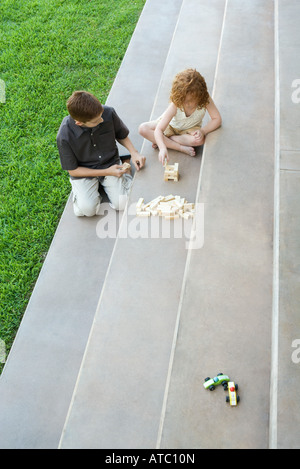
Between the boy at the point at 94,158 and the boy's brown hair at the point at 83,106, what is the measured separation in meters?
0.02

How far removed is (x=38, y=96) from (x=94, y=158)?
1578 mm

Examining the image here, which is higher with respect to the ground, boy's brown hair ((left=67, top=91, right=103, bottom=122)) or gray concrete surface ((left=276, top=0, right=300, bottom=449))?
boy's brown hair ((left=67, top=91, right=103, bottom=122))

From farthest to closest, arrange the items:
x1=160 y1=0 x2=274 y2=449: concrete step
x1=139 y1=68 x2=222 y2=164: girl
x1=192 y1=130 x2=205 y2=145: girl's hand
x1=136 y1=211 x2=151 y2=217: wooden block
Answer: x1=192 y1=130 x2=205 y2=145: girl's hand, x1=136 y1=211 x2=151 y2=217: wooden block, x1=139 y1=68 x2=222 y2=164: girl, x1=160 y1=0 x2=274 y2=449: concrete step

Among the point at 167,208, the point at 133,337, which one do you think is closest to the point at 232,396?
the point at 133,337

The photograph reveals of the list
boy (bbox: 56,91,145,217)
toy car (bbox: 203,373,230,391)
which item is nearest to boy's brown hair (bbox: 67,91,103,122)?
boy (bbox: 56,91,145,217)

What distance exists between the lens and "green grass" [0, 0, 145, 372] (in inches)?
133

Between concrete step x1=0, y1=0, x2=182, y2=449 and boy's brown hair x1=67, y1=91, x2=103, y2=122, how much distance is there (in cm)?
87

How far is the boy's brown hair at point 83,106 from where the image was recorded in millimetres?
2934

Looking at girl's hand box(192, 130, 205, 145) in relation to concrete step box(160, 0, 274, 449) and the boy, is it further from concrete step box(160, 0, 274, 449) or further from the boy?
the boy

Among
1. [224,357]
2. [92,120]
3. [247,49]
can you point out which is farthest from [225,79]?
[224,357]

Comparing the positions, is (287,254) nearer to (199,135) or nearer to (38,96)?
(199,135)

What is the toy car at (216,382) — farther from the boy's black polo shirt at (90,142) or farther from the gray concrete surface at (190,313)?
the boy's black polo shirt at (90,142)

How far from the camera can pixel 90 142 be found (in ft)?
10.8

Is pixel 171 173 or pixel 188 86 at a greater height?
pixel 188 86
